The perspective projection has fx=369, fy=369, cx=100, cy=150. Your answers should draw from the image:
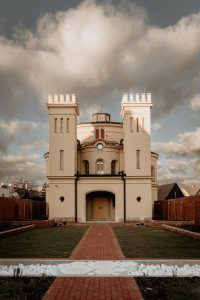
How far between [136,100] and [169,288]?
29.9 m

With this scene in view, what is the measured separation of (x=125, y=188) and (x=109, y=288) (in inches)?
1089

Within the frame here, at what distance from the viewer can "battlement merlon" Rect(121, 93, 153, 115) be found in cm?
3650

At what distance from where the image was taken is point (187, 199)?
2848 centimetres

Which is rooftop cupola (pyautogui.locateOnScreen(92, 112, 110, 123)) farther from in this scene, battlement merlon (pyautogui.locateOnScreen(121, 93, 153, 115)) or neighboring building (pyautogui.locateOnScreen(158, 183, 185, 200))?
neighboring building (pyautogui.locateOnScreen(158, 183, 185, 200))

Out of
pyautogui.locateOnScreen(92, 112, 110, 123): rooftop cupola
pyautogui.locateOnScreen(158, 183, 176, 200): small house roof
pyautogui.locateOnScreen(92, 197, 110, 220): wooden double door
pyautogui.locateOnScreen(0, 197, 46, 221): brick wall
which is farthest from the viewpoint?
pyautogui.locateOnScreen(158, 183, 176, 200): small house roof

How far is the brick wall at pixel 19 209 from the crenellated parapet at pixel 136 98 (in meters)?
13.9

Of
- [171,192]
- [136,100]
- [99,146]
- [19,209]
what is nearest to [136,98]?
[136,100]

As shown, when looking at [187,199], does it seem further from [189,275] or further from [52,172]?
[189,275]

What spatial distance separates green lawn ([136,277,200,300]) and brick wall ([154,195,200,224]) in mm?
17870

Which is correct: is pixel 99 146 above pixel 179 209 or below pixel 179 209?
above

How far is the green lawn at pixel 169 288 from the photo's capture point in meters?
7.45

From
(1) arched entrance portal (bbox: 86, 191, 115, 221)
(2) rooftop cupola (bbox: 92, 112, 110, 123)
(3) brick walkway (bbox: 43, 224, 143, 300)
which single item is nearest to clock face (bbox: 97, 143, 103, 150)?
(1) arched entrance portal (bbox: 86, 191, 115, 221)

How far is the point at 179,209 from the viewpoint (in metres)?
30.7

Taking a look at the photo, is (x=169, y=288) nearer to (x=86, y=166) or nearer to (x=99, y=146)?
(x=99, y=146)
